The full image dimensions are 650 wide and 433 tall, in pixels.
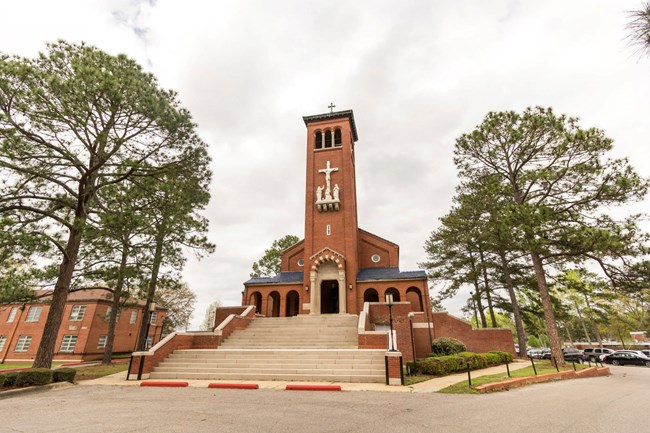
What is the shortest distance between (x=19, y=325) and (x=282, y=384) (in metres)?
40.7

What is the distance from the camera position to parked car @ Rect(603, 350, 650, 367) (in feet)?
87.3

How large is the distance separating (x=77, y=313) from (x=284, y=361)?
3234 centimetres

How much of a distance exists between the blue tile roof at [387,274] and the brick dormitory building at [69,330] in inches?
892

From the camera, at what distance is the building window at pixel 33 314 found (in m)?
34.0

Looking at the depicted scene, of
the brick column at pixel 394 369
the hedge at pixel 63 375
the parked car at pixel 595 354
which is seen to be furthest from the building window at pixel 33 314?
the parked car at pixel 595 354

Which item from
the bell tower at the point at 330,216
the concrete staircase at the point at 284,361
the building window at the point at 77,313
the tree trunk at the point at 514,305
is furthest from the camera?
the building window at the point at 77,313

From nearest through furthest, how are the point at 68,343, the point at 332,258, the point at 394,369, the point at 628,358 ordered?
1. the point at 394,369
2. the point at 332,258
3. the point at 628,358
4. the point at 68,343

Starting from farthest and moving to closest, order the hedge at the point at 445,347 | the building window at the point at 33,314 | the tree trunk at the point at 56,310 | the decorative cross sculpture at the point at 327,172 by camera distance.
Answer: the building window at the point at 33,314 → the decorative cross sculpture at the point at 327,172 → the hedge at the point at 445,347 → the tree trunk at the point at 56,310

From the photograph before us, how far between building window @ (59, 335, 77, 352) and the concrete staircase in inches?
1029

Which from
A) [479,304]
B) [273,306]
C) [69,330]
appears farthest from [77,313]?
[479,304]

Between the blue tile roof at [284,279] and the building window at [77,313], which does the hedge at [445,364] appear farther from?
A: the building window at [77,313]

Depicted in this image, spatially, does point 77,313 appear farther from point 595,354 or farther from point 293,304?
point 595,354

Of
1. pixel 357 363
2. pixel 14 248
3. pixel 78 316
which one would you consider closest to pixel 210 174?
pixel 14 248

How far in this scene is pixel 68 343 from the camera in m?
32.1
